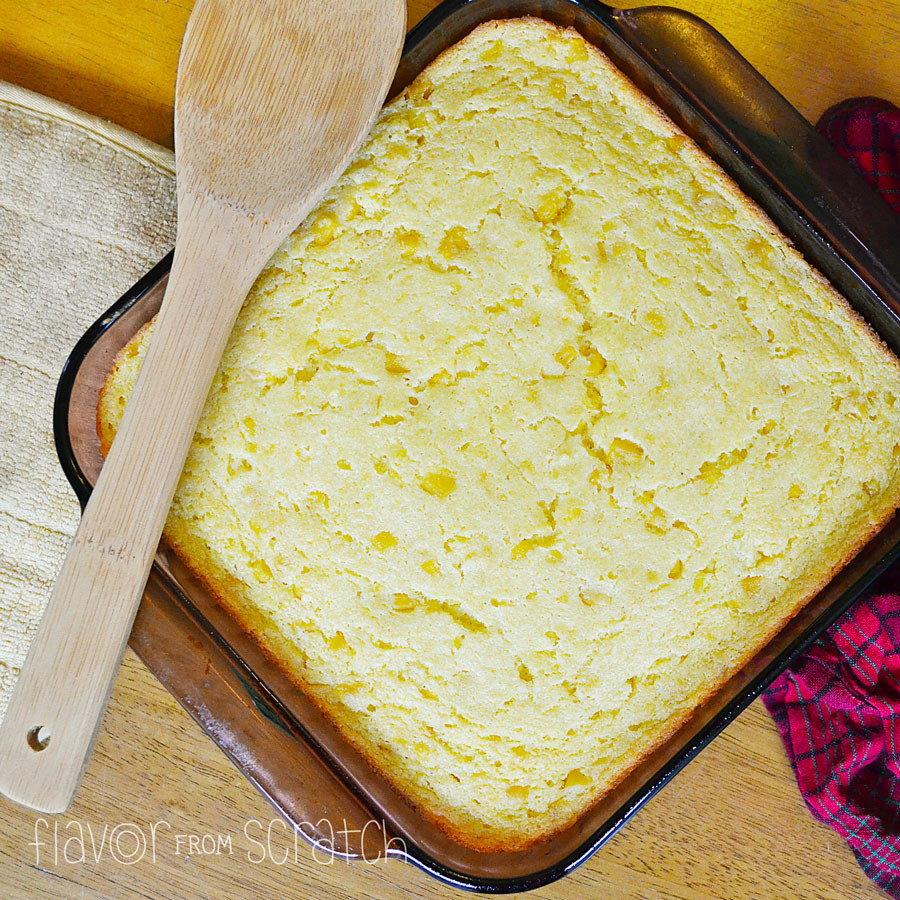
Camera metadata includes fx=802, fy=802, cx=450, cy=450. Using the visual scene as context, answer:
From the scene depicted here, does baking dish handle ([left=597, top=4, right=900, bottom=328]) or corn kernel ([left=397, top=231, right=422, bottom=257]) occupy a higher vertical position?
baking dish handle ([left=597, top=4, right=900, bottom=328])

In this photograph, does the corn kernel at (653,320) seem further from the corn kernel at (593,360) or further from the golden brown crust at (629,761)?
the golden brown crust at (629,761)

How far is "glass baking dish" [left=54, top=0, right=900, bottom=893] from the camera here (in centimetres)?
101

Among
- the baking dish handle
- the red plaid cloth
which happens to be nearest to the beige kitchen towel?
the baking dish handle

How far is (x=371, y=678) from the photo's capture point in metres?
1.05

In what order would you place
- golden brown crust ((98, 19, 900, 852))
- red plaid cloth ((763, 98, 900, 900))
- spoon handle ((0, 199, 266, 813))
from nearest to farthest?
1. spoon handle ((0, 199, 266, 813))
2. golden brown crust ((98, 19, 900, 852))
3. red plaid cloth ((763, 98, 900, 900))

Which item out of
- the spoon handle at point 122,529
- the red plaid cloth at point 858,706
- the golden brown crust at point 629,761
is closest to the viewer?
the spoon handle at point 122,529

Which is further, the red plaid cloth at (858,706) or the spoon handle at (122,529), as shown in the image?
the red plaid cloth at (858,706)

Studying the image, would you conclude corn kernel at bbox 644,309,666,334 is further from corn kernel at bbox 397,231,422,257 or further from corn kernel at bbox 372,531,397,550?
corn kernel at bbox 372,531,397,550

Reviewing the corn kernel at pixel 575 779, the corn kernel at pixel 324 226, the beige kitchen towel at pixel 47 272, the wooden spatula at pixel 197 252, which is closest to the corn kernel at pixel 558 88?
the wooden spatula at pixel 197 252

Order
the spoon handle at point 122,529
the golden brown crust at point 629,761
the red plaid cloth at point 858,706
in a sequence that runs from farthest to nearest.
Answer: the red plaid cloth at point 858,706
the golden brown crust at point 629,761
the spoon handle at point 122,529

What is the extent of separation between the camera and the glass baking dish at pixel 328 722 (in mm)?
1006

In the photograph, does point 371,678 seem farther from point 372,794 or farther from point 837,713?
point 837,713

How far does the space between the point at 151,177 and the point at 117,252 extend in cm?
12

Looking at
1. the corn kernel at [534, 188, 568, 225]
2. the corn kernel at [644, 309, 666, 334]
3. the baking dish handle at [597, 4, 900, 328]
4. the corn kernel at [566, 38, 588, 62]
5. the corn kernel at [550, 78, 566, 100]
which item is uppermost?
the baking dish handle at [597, 4, 900, 328]
